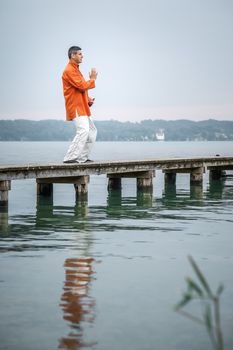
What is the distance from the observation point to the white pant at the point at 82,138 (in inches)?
667

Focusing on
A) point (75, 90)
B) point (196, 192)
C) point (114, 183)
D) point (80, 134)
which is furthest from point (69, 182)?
point (196, 192)

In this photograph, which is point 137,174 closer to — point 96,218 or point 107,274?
point 96,218

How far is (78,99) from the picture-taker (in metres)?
16.8

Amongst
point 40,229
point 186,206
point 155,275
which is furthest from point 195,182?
point 155,275

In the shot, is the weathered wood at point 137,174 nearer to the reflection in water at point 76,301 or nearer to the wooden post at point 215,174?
the wooden post at point 215,174

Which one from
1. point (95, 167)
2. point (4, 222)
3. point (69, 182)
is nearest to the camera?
point (4, 222)

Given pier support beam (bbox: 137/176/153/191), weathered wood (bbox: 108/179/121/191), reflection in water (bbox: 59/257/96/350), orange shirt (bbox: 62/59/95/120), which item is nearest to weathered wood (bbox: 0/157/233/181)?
pier support beam (bbox: 137/176/153/191)

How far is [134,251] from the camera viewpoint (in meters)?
11.2

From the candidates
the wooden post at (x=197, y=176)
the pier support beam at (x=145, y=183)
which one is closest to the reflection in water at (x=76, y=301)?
the pier support beam at (x=145, y=183)

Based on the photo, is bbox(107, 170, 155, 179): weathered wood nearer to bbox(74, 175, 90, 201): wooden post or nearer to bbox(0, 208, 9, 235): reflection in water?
bbox(74, 175, 90, 201): wooden post

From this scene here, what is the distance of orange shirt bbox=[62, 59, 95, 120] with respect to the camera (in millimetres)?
16484

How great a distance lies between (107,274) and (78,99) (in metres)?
8.00

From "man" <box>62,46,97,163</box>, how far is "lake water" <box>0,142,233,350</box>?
1563 millimetres

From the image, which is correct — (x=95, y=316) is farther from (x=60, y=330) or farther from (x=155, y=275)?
(x=155, y=275)
